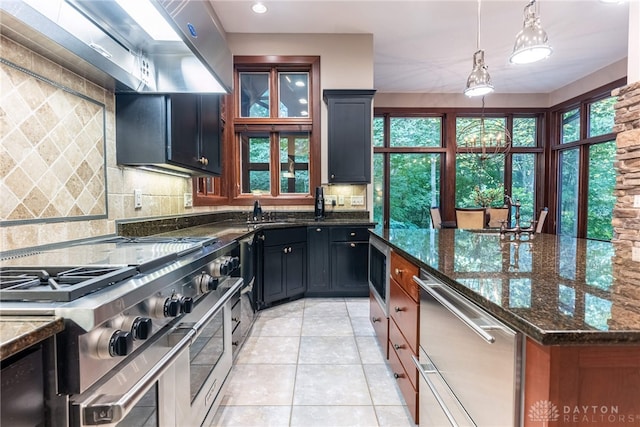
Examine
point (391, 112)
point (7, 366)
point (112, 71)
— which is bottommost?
point (7, 366)

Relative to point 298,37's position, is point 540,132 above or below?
below

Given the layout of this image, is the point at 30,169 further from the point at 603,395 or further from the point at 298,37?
the point at 298,37

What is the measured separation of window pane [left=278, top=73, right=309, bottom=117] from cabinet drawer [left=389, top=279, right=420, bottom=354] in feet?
9.74

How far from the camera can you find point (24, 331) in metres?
0.57

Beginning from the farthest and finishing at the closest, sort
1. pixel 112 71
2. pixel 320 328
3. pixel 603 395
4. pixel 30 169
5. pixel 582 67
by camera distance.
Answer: pixel 582 67
pixel 320 328
pixel 112 71
pixel 30 169
pixel 603 395

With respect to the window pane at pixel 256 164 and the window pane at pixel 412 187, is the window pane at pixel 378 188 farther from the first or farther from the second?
the window pane at pixel 256 164

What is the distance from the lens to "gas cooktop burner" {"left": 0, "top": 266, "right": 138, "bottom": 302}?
0.72 meters

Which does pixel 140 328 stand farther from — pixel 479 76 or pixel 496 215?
pixel 496 215

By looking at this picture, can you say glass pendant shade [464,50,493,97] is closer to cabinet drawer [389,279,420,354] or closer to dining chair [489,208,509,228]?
cabinet drawer [389,279,420,354]

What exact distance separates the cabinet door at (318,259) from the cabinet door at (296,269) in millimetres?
69

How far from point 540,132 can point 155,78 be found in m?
6.72

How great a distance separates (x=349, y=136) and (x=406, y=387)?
2903mm

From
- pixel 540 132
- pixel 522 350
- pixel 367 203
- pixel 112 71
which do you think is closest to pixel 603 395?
pixel 522 350

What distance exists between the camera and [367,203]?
4.07m
